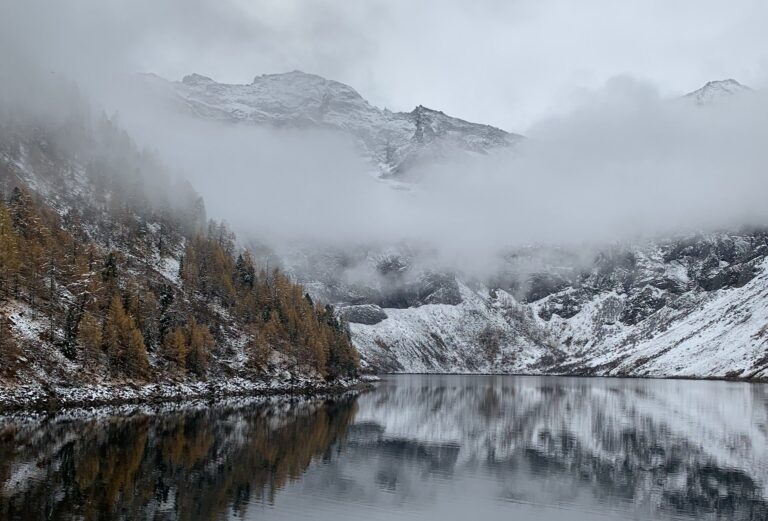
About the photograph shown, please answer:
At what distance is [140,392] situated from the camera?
10012cm

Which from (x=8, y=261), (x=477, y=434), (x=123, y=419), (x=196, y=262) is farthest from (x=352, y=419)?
(x=196, y=262)

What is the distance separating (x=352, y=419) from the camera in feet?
325

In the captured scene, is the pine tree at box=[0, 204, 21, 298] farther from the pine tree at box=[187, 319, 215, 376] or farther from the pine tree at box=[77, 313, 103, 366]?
the pine tree at box=[187, 319, 215, 376]

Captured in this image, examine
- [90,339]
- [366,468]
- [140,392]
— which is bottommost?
[366,468]

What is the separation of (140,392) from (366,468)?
183ft

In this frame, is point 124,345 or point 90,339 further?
point 124,345

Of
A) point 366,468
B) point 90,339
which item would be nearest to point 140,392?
point 90,339

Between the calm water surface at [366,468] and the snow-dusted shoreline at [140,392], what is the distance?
7.35 m

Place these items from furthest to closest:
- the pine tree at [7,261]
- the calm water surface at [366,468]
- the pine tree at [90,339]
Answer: the pine tree at [90,339]
the pine tree at [7,261]
the calm water surface at [366,468]

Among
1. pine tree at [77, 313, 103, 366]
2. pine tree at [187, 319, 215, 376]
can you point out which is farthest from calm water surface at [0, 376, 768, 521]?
pine tree at [187, 319, 215, 376]

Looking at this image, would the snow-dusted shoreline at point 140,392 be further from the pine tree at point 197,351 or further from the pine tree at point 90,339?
the pine tree at point 90,339

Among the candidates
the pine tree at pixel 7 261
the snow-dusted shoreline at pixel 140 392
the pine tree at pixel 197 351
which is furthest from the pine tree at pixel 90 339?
the pine tree at pixel 197 351

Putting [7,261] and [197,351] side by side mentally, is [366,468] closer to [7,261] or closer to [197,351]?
[7,261]

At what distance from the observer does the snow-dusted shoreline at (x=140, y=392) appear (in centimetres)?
7775
